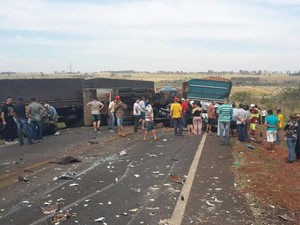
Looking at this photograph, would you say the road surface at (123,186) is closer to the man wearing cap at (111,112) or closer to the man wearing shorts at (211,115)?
the man wearing shorts at (211,115)

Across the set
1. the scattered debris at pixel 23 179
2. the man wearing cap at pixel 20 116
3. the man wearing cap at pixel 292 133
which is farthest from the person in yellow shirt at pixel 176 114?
the scattered debris at pixel 23 179

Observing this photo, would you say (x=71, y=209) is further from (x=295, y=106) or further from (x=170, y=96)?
(x=295, y=106)

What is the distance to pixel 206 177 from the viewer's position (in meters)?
9.44

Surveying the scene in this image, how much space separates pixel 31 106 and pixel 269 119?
29.7 ft

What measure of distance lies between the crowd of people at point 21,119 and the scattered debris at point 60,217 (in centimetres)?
886

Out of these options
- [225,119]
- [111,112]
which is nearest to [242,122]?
[225,119]

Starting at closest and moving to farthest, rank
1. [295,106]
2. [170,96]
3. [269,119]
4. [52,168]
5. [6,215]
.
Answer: [6,215]
[52,168]
[269,119]
[170,96]
[295,106]

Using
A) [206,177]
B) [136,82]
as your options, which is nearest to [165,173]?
[206,177]

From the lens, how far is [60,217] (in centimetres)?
650

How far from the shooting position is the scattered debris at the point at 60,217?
6379mm

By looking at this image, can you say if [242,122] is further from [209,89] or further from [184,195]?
[184,195]

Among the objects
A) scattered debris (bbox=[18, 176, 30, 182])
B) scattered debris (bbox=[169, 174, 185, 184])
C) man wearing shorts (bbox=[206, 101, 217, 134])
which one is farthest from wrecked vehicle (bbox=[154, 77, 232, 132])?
scattered debris (bbox=[18, 176, 30, 182])

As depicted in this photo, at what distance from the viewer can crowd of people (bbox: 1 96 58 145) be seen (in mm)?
14867

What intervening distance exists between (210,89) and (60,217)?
1833cm
